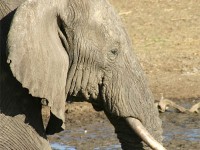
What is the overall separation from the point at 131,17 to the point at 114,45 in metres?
8.98

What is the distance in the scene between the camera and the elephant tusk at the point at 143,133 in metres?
4.43

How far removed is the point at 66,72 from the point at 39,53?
0.69 ft

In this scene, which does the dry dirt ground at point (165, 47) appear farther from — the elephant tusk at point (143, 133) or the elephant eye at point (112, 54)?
the elephant eye at point (112, 54)

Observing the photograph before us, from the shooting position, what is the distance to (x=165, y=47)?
11.5 m

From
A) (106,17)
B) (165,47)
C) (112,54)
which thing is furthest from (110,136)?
(165,47)

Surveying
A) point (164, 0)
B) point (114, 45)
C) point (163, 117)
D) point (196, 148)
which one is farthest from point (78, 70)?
point (164, 0)

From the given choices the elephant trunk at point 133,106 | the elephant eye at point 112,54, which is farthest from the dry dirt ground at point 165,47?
the elephant eye at point 112,54

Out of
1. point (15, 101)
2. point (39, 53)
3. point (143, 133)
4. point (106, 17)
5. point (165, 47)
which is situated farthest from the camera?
point (165, 47)

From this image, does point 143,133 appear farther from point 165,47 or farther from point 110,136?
point 165,47

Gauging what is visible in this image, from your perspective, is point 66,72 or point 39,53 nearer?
point 39,53

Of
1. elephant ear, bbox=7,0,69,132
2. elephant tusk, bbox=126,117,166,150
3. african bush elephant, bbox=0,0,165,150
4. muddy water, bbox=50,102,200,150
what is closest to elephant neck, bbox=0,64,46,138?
african bush elephant, bbox=0,0,165,150

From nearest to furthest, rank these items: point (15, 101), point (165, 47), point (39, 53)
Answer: point (39, 53), point (15, 101), point (165, 47)

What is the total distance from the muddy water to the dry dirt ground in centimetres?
8

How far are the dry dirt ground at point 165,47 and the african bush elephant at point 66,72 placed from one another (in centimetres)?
304
